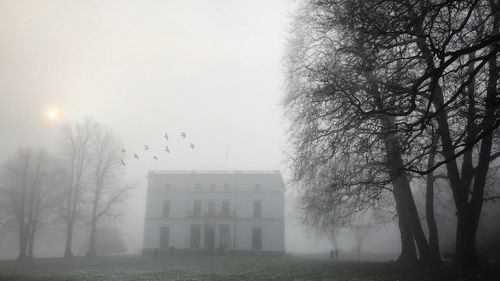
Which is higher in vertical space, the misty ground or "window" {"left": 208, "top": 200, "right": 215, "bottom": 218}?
"window" {"left": 208, "top": 200, "right": 215, "bottom": 218}

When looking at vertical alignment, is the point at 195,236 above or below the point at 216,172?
below

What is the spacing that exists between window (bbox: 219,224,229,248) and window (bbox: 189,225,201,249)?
284cm

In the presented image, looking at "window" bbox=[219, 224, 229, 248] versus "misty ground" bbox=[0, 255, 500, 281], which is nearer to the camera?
"misty ground" bbox=[0, 255, 500, 281]

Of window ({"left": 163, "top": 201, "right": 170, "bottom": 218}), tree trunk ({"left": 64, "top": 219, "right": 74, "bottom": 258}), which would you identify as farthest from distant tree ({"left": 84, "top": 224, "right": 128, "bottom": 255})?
tree trunk ({"left": 64, "top": 219, "right": 74, "bottom": 258})

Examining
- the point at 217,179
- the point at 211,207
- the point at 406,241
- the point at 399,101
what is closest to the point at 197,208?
the point at 211,207

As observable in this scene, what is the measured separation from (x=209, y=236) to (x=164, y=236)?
6.07 meters

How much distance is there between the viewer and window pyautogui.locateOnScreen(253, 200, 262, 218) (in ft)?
186

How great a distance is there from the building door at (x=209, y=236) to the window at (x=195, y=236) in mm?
1188

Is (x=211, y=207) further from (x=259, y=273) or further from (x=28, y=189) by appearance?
(x=259, y=273)

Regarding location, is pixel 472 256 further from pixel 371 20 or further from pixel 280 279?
pixel 371 20

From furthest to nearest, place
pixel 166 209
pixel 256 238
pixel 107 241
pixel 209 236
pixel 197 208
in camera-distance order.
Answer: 1. pixel 107 241
2. pixel 166 209
3. pixel 197 208
4. pixel 256 238
5. pixel 209 236

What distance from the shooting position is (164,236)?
5650 centimetres

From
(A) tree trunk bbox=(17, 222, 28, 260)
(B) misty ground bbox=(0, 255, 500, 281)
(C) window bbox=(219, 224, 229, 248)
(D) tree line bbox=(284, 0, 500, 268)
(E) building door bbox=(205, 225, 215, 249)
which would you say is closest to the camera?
(D) tree line bbox=(284, 0, 500, 268)

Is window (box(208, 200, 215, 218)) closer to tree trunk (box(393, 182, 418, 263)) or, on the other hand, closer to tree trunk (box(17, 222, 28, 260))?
tree trunk (box(17, 222, 28, 260))
